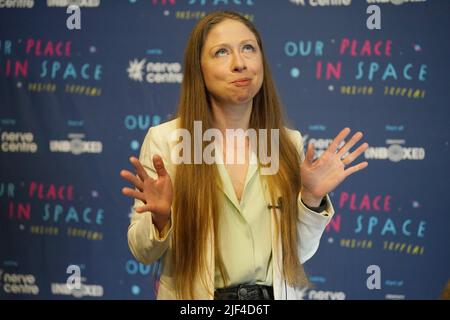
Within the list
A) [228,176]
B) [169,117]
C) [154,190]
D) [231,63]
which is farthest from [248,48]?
[169,117]

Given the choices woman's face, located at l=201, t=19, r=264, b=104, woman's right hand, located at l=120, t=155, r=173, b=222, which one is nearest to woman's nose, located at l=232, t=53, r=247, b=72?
woman's face, located at l=201, t=19, r=264, b=104

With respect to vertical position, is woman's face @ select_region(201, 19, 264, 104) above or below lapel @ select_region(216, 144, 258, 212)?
above

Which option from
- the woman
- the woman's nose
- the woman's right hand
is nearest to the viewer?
the woman's right hand

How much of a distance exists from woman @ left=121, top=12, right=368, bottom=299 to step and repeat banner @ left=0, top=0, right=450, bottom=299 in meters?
1.67

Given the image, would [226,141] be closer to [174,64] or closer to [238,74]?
[238,74]

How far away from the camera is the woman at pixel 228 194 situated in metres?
1.83

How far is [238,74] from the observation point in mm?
1955

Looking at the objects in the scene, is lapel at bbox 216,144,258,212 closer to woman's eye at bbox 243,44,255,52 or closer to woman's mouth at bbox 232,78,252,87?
woman's mouth at bbox 232,78,252,87

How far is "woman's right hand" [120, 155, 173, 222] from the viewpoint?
172 centimetres

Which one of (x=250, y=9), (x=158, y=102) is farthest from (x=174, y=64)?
(x=250, y=9)

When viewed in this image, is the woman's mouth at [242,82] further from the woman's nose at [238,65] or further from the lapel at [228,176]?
the lapel at [228,176]

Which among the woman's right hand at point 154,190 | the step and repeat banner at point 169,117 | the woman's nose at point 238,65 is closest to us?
the woman's right hand at point 154,190

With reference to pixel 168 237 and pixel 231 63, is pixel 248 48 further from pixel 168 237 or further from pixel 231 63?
pixel 168 237

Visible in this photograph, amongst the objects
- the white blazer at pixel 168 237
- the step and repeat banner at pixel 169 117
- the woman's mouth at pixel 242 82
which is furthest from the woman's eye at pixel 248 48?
the step and repeat banner at pixel 169 117
